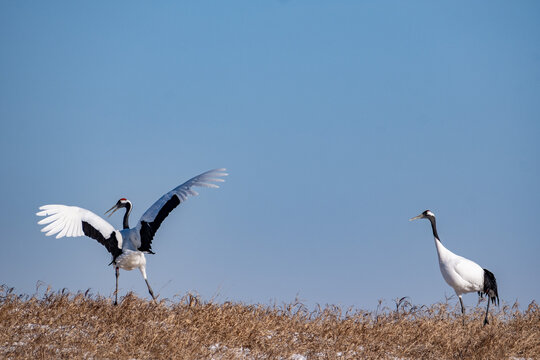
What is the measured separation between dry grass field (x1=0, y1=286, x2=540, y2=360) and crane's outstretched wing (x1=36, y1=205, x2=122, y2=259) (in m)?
1.84

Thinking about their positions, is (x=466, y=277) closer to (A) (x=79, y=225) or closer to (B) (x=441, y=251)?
(B) (x=441, y=251)

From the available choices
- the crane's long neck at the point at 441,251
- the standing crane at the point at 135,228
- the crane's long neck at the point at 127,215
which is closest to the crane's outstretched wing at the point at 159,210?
the standing crane at the point at 135,228

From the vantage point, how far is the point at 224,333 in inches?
360

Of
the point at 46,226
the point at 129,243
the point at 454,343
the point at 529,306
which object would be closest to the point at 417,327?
the point at 454,343

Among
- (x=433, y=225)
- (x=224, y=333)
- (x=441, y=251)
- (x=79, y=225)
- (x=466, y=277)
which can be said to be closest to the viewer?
(x=224, y=333)

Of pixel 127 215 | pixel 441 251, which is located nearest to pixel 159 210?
pixel 127 215

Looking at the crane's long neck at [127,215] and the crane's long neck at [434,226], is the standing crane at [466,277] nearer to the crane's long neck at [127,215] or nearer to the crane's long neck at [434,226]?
the crane's long neck at [434,226]

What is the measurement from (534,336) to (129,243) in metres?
7.06

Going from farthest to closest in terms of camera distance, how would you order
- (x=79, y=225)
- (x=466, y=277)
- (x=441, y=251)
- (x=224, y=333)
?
(x=441, y=251) → (x=466, y=277) → (x=79, y=225) → (x=224, y=333)

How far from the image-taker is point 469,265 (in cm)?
1364

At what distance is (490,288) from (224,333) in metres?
6.80

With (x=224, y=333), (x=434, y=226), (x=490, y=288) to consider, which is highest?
(x=434, y=226)

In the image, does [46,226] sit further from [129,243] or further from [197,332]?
[197,332]

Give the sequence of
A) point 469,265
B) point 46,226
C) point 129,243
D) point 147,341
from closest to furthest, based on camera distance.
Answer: point 147,341, point 46,226, point 129,243, point 469,265
